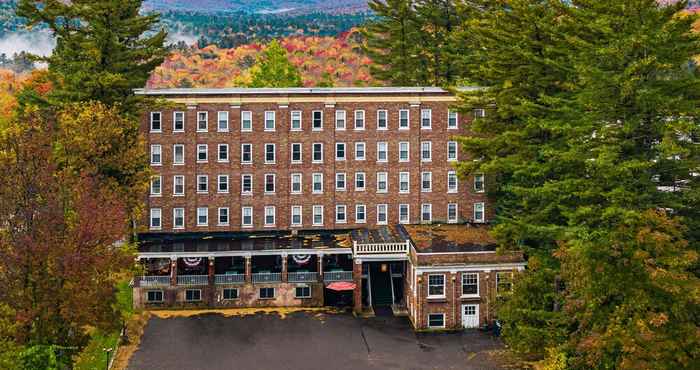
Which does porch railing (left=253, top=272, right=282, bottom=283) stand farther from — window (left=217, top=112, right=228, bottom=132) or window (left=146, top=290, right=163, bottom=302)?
window (left=217, top=112, right=228, bottom=132)

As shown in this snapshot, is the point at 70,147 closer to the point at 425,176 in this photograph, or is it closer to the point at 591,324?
the point at 425,176

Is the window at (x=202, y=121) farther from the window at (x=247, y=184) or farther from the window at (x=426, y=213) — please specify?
the window at (x=426, y=213)

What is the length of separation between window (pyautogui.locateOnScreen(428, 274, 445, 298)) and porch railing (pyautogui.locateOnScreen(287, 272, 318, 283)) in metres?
8.83

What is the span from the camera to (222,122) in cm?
5659

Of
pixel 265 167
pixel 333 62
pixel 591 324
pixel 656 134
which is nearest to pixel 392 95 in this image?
pixel 265 167

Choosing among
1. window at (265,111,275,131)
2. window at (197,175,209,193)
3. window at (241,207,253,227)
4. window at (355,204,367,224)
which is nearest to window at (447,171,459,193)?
window at (355,204,367,224)

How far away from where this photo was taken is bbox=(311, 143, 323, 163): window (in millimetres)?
57312

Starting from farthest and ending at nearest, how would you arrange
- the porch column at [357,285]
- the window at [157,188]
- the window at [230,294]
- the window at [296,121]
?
the window at [157,188] → the window at [296,121] → the window at [230,294] → the porch column at [357,285]

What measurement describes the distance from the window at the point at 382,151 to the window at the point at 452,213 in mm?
6329

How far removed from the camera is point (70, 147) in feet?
148

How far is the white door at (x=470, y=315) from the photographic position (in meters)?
47.0

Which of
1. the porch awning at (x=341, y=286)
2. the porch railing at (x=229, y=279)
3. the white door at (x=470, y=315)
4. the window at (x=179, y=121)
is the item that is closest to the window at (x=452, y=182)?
the porch awning at (x=341, y=286)

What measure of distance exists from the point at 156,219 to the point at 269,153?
1008cm

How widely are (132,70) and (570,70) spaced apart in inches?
1218
